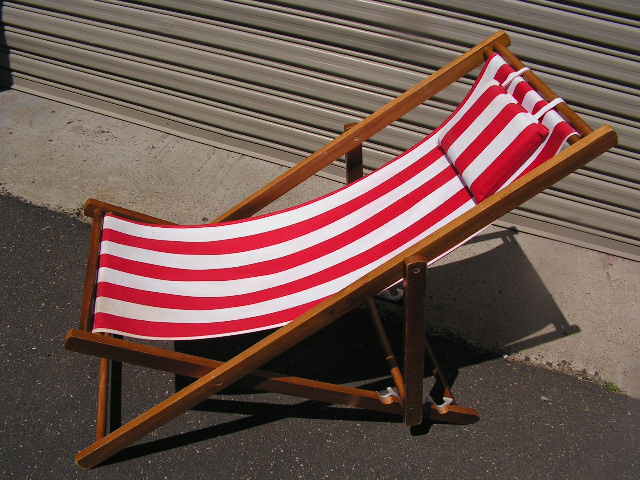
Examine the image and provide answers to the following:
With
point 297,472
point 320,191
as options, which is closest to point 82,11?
point 320,191

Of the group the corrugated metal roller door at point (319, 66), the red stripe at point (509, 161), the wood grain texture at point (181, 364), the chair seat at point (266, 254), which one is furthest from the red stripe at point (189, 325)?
the corrugated metal roller door at point (319, 66)

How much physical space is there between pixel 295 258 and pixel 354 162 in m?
0.55

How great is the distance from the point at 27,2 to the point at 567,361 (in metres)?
4.09

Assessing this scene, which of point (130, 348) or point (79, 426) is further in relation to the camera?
point (79, 426)

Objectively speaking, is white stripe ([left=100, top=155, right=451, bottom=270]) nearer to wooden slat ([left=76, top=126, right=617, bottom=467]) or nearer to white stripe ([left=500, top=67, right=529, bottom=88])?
white stripe ([left=500, top=67, right=529, bottom=88])

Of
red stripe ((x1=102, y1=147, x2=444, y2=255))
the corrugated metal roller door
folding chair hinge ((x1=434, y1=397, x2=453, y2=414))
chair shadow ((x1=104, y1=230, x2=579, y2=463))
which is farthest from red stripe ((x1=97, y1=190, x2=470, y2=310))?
the corrugated metal roller door

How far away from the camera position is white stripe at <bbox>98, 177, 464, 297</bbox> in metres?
2.31

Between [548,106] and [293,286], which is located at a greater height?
[548,106]

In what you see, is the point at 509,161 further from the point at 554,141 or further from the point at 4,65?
the point at 4,65

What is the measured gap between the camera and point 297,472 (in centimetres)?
232

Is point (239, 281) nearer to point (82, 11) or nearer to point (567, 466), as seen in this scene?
point (567, 466)

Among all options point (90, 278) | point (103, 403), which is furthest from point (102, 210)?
point (103, 403)

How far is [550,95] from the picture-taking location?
207 centimetres

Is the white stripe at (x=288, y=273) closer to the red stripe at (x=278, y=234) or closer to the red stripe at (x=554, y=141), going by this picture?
the red stripe at (x=278, y=234)
